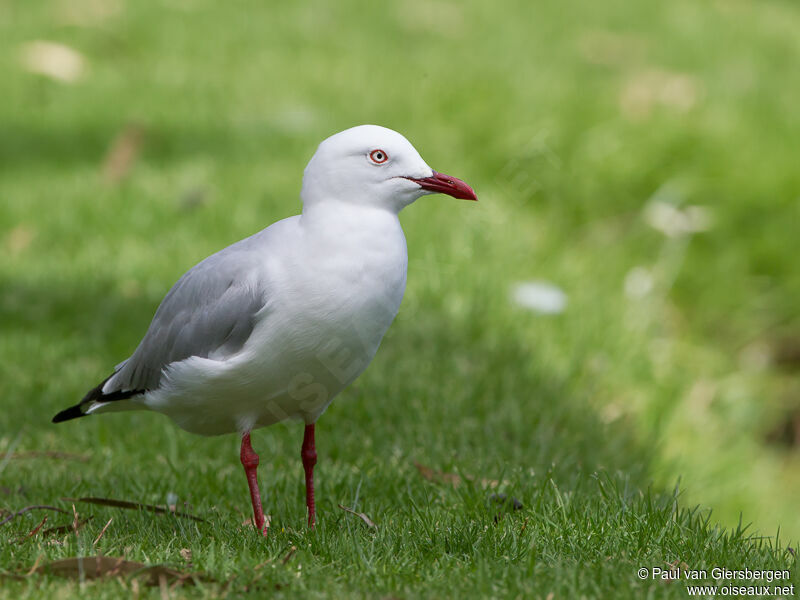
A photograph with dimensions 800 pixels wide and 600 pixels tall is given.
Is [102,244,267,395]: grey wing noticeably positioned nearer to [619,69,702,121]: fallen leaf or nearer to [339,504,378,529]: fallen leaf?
[339,504,378,529]: fallen leaf

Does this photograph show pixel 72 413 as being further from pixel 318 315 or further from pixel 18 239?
pixel 18 239

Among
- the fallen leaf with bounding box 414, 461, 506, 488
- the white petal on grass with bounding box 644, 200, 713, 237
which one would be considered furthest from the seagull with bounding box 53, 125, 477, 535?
the white petal on grass with bounding box 644, 200, 713, 237

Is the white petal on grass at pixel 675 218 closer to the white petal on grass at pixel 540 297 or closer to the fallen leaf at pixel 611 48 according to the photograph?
the white petal on grass at pixel 540 297

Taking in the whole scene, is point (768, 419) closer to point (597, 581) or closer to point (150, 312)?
point (150, 312)

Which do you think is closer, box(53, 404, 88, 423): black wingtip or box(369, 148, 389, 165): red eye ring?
box(369, 148, 389, 165): red eye ring

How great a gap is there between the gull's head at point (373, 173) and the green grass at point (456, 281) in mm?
1091

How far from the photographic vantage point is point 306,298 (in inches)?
130

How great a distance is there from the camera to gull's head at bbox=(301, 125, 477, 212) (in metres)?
3.43

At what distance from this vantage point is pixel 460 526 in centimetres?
340

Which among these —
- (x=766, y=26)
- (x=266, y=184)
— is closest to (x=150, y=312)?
(x=266, y=184)

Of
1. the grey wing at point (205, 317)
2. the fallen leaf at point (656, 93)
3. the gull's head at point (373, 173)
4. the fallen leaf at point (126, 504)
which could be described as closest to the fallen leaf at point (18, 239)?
the grey wing at point (205, 317)

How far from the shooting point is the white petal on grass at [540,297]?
6.24 metres

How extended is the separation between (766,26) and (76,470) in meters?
10.4

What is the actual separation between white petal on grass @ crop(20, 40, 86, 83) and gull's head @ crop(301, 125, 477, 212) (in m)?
6.74
